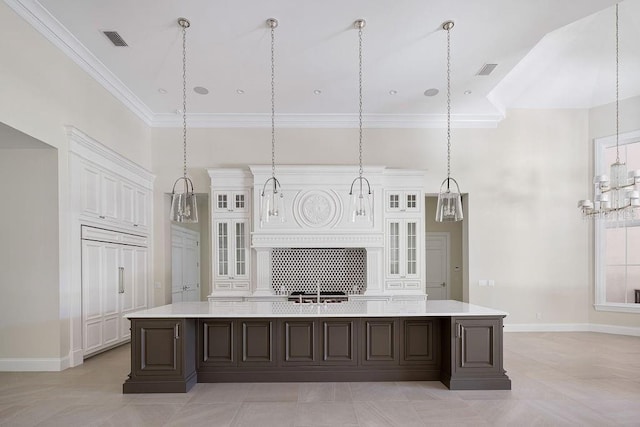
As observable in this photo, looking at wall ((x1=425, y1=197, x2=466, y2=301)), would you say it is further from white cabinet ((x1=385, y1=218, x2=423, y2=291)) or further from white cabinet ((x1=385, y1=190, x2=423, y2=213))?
white cabinet ((x1=385, y1=218, x2=423, y2=291))

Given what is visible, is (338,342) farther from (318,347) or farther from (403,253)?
(403,253)

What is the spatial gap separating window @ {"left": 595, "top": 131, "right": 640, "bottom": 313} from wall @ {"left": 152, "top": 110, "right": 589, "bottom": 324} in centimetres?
25

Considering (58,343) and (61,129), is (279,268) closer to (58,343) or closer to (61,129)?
(58,343)

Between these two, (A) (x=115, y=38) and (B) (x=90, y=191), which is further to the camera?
(B) (x=90, y=191)

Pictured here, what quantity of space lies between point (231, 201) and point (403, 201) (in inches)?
123

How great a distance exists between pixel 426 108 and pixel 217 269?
4791mm

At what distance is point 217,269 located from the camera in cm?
723

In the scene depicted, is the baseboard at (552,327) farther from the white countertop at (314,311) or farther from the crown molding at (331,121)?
the crown molding at (331,121)

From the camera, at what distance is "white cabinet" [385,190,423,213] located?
7.29 metres

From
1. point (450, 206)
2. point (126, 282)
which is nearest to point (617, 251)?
point (450, 206)

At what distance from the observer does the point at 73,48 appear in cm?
500

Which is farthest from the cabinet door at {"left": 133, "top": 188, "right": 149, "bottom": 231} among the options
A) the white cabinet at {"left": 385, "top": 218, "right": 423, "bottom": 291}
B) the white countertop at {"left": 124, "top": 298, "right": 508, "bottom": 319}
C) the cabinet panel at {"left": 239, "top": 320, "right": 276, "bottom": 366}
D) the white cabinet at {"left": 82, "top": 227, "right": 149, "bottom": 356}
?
the white cabinet at {"left": 385, "top": 218, "right": 423, "bottom": 291}

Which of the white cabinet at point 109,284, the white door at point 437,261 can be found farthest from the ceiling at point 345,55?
the white door at point 437,261

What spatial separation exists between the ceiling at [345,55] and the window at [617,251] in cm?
94
